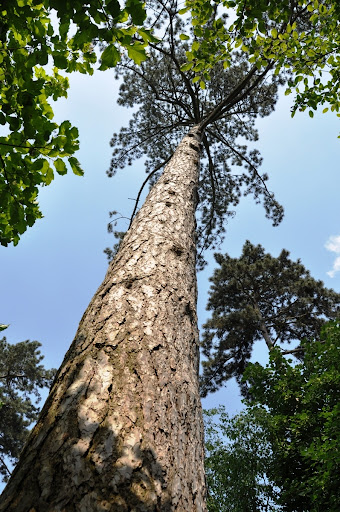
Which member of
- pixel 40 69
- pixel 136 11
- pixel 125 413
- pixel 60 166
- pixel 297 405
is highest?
pixel 297 405

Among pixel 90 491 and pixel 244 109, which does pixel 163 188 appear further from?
pixel 244 109

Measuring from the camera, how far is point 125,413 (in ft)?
3.82

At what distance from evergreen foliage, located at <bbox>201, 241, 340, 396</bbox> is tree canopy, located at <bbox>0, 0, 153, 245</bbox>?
12095 mm

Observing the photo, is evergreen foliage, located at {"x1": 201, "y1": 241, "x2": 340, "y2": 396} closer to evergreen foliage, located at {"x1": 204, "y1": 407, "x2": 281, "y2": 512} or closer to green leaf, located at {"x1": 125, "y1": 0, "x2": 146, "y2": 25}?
evergreen foliage, located at {"x1": 204, "y1": 407, "x2": 281, "y2": 512}

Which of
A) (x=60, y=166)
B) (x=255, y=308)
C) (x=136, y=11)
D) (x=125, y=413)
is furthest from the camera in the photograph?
(x=255, y=308)

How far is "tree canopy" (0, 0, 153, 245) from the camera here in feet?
5.60

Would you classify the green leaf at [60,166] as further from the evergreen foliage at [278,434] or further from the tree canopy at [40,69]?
the evergreen foliage at [278,434]

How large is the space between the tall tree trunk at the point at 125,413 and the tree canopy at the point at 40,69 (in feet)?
3.03

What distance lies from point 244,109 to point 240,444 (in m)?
8.86

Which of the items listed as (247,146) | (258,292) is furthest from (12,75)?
(258,292)

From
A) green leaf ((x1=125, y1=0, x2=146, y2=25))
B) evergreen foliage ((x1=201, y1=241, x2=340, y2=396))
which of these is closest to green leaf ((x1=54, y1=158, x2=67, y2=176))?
green leaf ((x1=125, y1=0, x2=146, y2=25))

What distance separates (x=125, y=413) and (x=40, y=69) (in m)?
2.85


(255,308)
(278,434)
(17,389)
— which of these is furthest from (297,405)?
(17,389)

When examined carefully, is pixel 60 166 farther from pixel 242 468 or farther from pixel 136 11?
pixel 242 468
